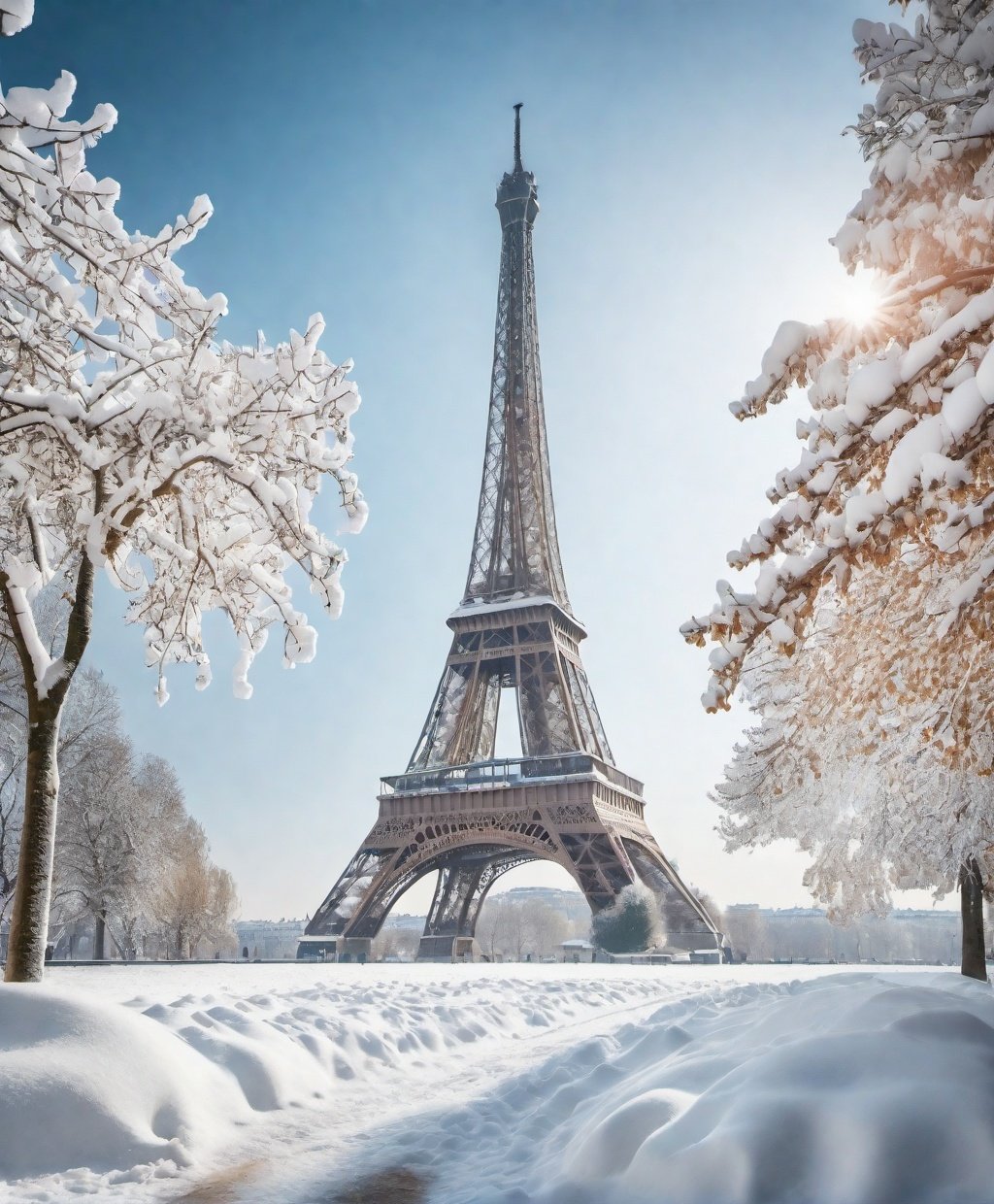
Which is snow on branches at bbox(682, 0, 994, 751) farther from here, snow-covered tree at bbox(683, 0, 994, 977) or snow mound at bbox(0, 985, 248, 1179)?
snow mound at bbox(0, 985, 248, 1179)

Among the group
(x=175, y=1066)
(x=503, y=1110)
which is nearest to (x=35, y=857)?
(x=175, y=1066)

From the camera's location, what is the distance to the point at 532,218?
187 feet

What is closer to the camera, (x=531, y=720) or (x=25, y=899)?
(x=25, y=899)

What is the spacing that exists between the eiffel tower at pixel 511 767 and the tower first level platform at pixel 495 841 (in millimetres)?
66

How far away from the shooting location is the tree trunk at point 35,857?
6.86m

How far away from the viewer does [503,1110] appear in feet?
17.2

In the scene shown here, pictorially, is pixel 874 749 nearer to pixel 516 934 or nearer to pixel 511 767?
pixel 511 767

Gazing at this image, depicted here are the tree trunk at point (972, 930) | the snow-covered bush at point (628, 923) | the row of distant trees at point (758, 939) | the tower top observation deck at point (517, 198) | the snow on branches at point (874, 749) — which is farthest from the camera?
the row of distant trees at point (758, 939)

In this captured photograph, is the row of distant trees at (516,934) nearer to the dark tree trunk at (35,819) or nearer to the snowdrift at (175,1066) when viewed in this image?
the snowdrift at (175,1066)

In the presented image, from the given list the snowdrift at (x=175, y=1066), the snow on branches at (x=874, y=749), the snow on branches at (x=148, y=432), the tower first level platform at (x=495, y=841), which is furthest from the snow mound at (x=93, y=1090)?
the tower first level platform at (x=495, y=841)

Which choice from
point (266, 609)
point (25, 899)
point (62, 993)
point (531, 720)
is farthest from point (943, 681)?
point (531, 720)

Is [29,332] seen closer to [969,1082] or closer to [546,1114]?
[546,1114]

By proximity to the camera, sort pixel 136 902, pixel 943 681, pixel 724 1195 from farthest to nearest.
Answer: pixel 136 902
pixel 943 681
pixel 724 1195

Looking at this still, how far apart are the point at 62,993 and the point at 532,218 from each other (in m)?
59.7
